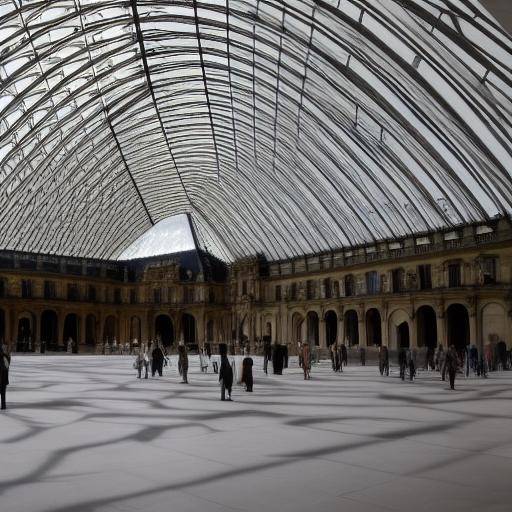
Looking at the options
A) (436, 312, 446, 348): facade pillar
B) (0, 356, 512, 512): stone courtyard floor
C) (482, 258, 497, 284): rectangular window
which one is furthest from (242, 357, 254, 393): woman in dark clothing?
(436, 312, 446, 348): facade pillar

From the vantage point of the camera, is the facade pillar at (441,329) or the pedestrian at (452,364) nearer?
the pedestrian at (452,364)

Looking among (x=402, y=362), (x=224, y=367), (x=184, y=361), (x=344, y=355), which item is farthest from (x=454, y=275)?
(x=224, y=367)

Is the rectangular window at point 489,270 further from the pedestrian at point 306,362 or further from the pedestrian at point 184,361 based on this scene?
the pedestrian at point 184,361

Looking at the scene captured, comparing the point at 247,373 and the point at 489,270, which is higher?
the point at 489,270

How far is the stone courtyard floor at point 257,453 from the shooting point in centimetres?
793

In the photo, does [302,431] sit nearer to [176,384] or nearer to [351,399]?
[351,399]

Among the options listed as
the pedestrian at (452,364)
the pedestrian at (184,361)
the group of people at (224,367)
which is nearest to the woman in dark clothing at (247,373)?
the group of people at (224,367)

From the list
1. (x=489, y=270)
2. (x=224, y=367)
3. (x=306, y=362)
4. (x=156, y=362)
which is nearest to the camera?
(x=224, y=367)

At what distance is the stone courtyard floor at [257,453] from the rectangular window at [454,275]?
28397 millimetres

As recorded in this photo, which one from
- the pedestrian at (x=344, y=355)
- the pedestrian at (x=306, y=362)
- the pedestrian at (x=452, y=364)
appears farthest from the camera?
the pedestrian at (x=344, y=355)

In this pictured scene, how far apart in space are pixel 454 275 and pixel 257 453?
41.1 m

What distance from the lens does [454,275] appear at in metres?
49.2

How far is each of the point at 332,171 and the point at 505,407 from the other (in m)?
33.6

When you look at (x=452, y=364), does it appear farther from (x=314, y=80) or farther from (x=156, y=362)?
(x=314, y=80)
